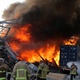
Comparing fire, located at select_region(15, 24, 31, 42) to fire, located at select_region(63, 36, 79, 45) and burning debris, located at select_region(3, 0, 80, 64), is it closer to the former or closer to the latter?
burning debris, located at select_region(3, 0, 80, 64)

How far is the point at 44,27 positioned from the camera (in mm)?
27094

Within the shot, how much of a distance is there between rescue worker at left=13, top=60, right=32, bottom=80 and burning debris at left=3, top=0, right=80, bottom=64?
634 inches

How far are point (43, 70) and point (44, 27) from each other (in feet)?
43.8

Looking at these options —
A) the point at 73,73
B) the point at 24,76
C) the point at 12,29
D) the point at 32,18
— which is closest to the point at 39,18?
the point at 32,18

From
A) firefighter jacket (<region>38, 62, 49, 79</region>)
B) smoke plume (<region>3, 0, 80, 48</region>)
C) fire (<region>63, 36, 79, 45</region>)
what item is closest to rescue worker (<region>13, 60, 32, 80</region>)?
firefighter jacket (<region>38, 62, 49, 79</region>)

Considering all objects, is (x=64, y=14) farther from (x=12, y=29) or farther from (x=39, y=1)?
(x=12, y=29)

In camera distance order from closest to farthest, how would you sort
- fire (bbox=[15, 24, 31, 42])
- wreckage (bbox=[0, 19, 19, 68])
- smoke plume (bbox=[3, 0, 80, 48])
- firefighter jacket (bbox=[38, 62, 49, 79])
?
1. firefighter jacket (bbox=[38, 62, 49, 79])
2. wreckage (bbox=[0, 19, 19, 68])
3. fire (bbox=[15, 24, 31, 42])
4. smoke plume (bbox=[3, 0, 80, 48])

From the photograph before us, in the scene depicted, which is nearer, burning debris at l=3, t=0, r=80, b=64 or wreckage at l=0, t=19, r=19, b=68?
wreckage at l=0, t=19, r=19, b=68

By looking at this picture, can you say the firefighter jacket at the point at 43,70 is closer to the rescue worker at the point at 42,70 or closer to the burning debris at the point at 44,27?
the rescue worker at the point at 42,70

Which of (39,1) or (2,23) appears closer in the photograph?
(2,23)

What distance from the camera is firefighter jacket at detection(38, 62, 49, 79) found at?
543 inches

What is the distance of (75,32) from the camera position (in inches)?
1096

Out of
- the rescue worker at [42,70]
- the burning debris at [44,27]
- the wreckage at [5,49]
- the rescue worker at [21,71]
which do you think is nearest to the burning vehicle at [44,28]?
the burning debris at [44,27]

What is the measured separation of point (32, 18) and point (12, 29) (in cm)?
195
